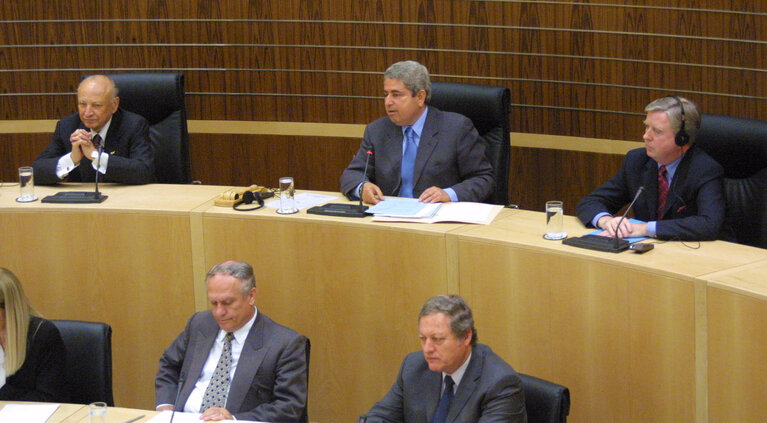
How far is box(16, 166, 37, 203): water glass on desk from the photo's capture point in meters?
4.57

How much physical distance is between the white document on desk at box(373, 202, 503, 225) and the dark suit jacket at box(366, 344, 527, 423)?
2.52 ft

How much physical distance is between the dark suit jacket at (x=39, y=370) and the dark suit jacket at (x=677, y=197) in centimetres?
198

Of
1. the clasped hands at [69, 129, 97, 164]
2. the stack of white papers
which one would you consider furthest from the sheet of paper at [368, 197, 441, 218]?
the clasped hands at [69, 129, 97, 164]

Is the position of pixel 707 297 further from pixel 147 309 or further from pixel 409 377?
pixel 147 309

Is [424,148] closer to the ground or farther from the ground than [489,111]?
closer to the ground

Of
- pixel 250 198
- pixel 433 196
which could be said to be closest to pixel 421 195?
pixel 433 196

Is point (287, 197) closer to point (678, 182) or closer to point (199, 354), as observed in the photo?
point (199, 354)

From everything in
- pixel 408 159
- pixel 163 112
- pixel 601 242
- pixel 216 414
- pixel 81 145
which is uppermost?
pixel 163 112

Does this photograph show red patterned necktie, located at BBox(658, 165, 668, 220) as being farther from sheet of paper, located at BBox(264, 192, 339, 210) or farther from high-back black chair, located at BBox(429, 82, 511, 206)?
sheet of paper, located at BBox(264, 192, 339, 210)

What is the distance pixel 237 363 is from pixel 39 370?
0.68 m

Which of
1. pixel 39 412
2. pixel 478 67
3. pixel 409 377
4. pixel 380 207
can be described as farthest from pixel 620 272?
pixel 478 67

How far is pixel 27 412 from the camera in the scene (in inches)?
130

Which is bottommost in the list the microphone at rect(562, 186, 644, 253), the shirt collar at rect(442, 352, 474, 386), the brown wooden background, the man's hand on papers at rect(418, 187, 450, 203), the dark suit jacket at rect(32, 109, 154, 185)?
the shirt collar at rect(442, 352, 474, 386)

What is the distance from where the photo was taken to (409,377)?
3.41 meters
